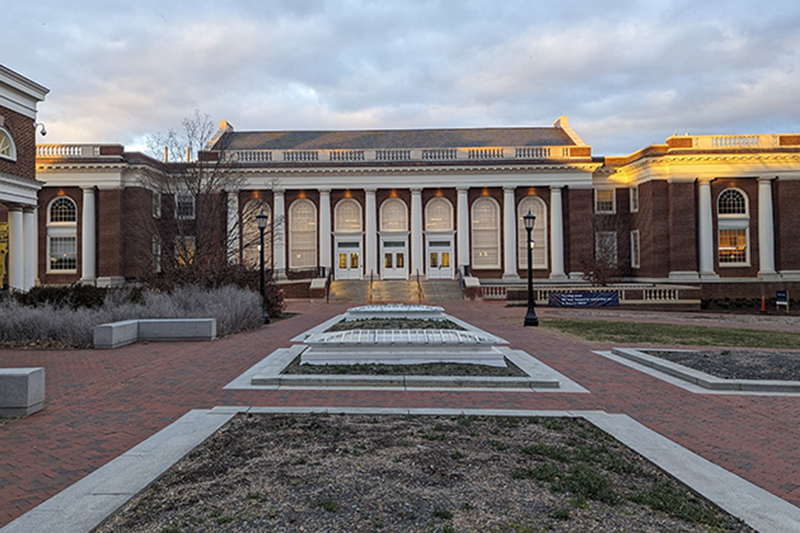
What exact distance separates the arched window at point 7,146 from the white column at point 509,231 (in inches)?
1235

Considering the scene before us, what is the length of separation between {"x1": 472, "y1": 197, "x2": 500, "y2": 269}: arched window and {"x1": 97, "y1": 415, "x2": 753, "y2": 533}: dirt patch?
1475 inches

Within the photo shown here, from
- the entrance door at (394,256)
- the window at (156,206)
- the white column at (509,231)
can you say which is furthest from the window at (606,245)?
the window at (156,206)

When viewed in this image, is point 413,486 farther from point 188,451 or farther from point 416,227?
point 416,227

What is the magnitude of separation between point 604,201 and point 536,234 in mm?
6964

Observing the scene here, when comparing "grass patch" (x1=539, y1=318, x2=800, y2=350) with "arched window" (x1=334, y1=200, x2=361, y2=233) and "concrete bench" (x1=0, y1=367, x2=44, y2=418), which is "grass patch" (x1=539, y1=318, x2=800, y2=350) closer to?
"concrete bench" (x1=0, y1=367, x2=44, y2=418)

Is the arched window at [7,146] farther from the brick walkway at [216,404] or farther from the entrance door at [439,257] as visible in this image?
the entrance door at [439,257]

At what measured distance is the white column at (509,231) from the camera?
41.8 m

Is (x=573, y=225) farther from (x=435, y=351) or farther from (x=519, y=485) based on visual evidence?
(x=519, y=485)

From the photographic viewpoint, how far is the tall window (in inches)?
1555

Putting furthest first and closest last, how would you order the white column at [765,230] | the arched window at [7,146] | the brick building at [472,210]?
the white column at [765,230]
the brick building at [472,210]
the arched window at [7,146]

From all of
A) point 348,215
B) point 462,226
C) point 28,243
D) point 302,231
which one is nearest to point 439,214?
point 462,226

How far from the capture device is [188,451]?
495cm

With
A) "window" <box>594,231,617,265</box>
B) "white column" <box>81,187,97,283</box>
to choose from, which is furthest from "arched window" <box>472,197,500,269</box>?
"white column" <box>81,187,97,283</box>

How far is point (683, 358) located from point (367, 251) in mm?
33386
